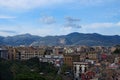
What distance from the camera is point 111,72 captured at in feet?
143

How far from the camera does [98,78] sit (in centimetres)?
3988

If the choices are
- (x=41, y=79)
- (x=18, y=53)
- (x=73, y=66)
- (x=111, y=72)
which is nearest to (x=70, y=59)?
(x=73, y=66)

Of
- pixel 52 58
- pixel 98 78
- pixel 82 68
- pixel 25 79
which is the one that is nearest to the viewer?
pixel 25 79

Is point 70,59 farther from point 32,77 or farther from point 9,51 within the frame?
point 32,77

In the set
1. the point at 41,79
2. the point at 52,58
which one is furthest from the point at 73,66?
the point at 41,79

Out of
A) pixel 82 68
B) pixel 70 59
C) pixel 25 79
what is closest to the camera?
pixel 25 79

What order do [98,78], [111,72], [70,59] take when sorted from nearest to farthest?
[98,78], [111,72], [70,59]

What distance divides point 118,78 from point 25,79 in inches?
463

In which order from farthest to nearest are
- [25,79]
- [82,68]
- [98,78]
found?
[82,68]
[98,78]
[25,79]

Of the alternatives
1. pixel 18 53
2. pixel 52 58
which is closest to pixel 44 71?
pixel 52 58

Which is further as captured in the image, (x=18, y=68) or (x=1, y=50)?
(x=1, y=50)

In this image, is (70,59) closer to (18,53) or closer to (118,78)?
(18,53)

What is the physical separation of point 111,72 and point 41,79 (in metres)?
13.0

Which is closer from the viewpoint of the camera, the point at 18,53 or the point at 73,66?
the point at 73,66
